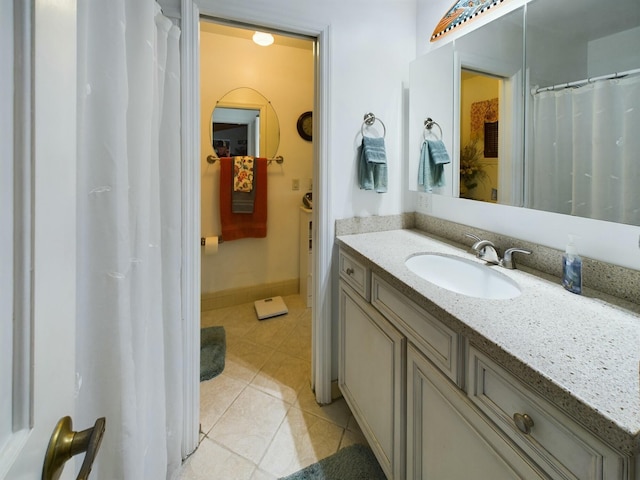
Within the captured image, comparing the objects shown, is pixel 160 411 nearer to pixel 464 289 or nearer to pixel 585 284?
pixel 464 289

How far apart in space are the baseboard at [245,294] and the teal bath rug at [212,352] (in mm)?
391

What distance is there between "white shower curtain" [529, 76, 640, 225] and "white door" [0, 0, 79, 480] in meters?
1.29

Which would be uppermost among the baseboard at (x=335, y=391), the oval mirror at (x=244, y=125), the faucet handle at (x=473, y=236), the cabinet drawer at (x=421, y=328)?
the oval mirror at (x=244, y=125)

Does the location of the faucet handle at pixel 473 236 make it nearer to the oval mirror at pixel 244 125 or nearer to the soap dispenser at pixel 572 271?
the soap dispenser at pixel 572 271

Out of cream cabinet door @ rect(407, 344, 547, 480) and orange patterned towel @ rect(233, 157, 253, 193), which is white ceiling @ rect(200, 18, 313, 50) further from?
cream cabinet door @ rect(407, 344, 547, 480)

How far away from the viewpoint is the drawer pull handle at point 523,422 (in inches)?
23.9

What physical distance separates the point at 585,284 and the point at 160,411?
1.46 m

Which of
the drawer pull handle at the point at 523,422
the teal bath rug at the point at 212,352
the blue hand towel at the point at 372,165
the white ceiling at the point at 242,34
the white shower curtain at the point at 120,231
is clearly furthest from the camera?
the white ceiling at the point at 242,34

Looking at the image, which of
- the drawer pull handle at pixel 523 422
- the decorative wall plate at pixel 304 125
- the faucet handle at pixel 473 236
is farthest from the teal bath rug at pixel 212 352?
the decorative wall plate at pixel 304 125

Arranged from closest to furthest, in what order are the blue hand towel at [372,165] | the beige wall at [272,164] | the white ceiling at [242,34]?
1. the blue hand towel at [372,165]
2. the white ceiling at [242,34]
3. the beige wall at [272,164]

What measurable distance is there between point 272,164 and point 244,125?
399 millimetres

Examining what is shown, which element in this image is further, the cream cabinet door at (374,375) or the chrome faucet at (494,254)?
the chrome faucet at (494,254)

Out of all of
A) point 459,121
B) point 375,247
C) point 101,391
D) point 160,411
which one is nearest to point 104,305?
point 101,391

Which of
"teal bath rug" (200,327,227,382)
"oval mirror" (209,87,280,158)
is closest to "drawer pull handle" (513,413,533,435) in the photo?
"teal bath rug" (200,327,227,382)
